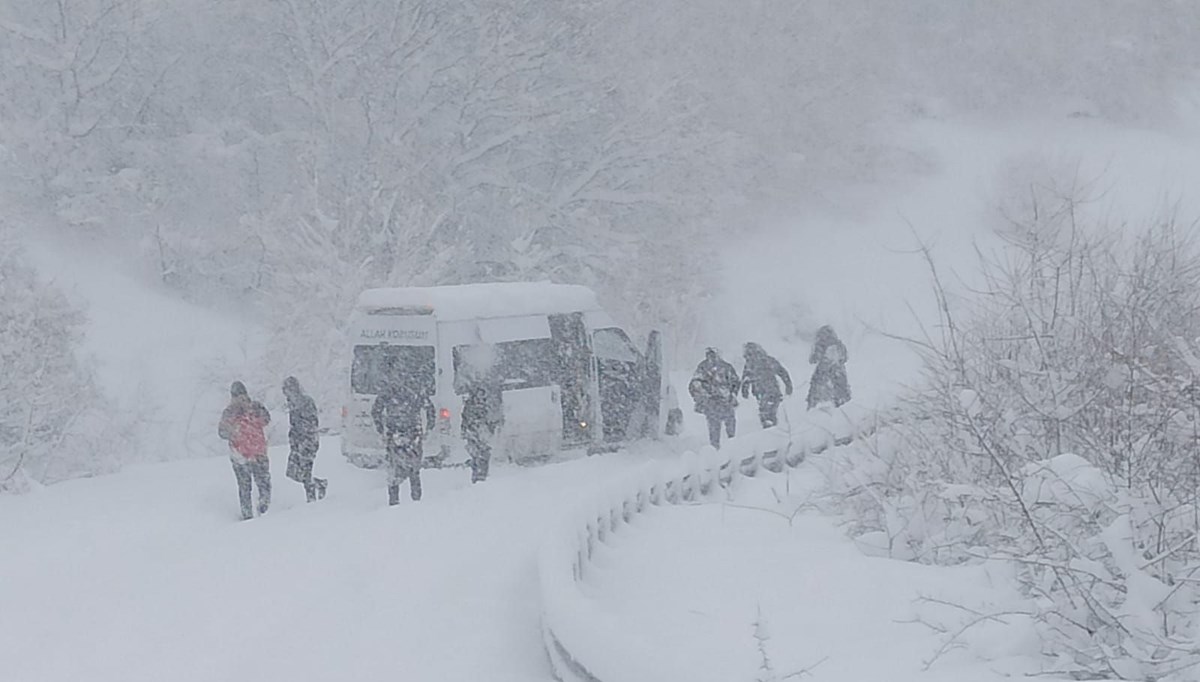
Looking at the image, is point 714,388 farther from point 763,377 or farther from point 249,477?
point 249,477

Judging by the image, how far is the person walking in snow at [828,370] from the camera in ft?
59.8

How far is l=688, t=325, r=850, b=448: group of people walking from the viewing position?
658 inches

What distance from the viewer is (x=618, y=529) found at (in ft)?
35.9

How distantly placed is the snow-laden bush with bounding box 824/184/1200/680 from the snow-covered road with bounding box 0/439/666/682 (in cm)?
243

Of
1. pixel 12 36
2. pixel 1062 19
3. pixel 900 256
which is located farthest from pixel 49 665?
pixel 1062 19

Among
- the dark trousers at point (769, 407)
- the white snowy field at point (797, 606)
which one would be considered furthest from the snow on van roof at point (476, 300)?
the white snowy field at point (797, 606)

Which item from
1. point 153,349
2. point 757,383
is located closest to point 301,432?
point 757,383

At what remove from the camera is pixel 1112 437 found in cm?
630

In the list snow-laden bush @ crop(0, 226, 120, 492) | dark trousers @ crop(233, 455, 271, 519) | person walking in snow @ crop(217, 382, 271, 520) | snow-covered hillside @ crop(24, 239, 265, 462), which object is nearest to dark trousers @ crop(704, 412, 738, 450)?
dark trousers @ crop(233, 455, 271, 519)

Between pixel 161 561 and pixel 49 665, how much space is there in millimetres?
3218

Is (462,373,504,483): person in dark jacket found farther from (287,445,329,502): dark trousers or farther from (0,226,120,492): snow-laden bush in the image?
(0,226,120,492): snow-laden bush

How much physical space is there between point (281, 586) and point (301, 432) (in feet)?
15.2

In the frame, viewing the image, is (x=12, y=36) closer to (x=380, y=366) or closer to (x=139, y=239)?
(x=139, y=239)

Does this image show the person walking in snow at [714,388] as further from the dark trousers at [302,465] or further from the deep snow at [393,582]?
the dark trousers at [302,465]
